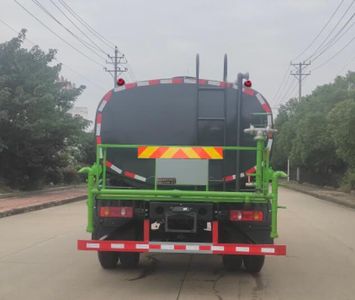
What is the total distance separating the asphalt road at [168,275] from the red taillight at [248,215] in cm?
95

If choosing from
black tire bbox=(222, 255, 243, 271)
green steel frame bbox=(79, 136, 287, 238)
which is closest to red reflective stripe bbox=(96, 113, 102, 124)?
green steel frame bbox=(79, 136, 287, 238)

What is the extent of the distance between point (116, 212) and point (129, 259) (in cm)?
161

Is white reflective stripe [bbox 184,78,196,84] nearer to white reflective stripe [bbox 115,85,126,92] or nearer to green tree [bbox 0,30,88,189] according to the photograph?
white reflective stripe [bbox 115,85,126,92]

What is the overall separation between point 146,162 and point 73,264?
8.18ft

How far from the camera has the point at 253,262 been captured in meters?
8.78

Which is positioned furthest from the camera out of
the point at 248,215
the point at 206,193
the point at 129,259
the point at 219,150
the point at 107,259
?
the point at 129,259

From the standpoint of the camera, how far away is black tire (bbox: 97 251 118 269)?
29.2 ft

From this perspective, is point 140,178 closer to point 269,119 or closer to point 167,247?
point 167,247

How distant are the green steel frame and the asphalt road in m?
0.93

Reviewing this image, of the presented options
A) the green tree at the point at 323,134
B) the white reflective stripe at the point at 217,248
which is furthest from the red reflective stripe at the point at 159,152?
the green tree at the point at 323,134

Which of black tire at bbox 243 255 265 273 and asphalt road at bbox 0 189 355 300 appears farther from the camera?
black tire at bbox 243 255 265 273

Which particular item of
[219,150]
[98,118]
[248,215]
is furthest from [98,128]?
[248,215]

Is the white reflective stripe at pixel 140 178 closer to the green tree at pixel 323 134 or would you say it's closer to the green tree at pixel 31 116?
the green tree at pixel 31 116

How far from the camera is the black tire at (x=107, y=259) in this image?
889 cm
